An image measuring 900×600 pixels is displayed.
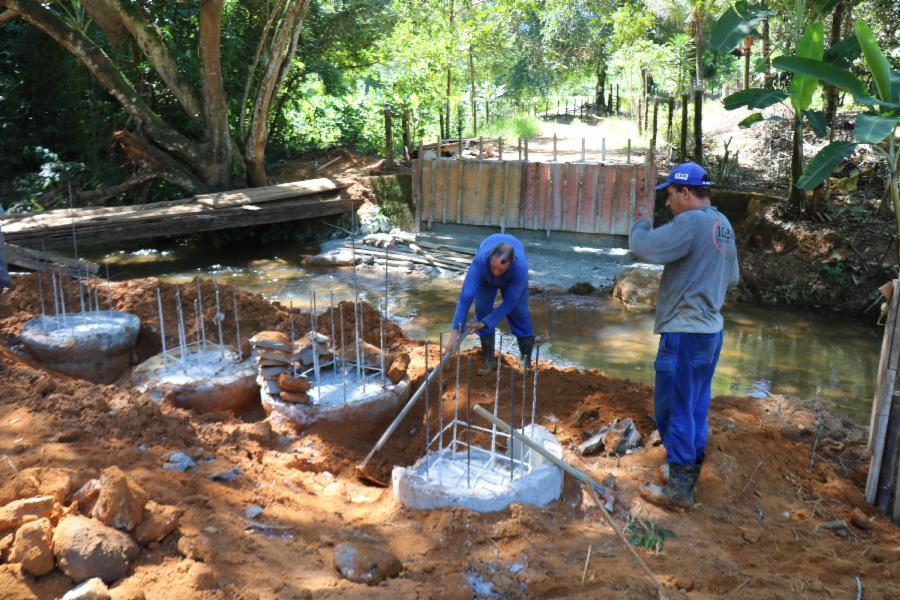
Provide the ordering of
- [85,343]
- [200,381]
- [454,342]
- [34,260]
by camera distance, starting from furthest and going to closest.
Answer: [34,260] < [85,343] < [200,381] < [454,342]

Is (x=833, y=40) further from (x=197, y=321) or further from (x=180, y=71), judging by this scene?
(x=180, y=71)

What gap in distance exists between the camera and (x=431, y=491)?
380 centimetres

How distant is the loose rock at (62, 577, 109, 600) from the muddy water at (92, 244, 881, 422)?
5.40m

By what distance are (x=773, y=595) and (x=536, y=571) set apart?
0.95 m

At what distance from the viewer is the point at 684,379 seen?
3971 millimetres

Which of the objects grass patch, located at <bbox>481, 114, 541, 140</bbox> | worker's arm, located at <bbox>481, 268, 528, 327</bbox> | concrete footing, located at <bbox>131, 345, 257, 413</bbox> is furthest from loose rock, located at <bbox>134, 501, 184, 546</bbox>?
grass patch, located at <bbox>481, 114, 541, 140</bbox>

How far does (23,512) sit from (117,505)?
33cm

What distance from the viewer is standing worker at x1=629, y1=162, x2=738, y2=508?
3891 mm

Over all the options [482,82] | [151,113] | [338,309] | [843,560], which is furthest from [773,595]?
[482,82]

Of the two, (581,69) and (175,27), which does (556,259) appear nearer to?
(175,27)

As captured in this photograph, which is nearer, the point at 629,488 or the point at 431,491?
the point at 431,491

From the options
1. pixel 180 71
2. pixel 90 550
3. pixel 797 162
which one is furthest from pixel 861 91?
pixel 180 71

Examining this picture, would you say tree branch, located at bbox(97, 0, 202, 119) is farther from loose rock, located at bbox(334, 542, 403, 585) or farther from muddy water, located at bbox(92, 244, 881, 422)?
loose rock, located at bbox(334, 542, 403, 585)

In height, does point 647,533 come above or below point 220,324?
below
